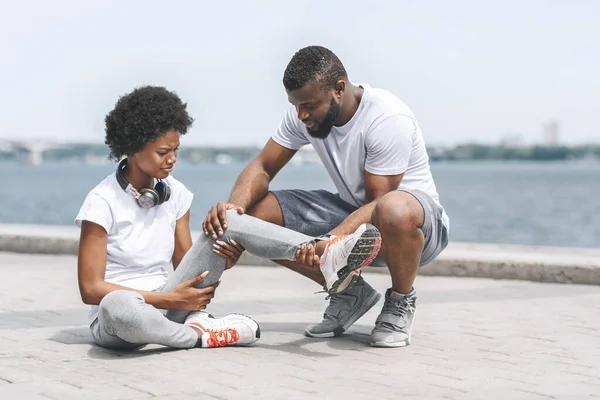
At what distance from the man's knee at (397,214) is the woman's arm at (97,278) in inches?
35.0

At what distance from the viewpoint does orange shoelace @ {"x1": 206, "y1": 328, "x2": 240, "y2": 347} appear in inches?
184

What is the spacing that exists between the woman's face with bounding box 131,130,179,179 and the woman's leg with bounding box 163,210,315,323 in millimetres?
361

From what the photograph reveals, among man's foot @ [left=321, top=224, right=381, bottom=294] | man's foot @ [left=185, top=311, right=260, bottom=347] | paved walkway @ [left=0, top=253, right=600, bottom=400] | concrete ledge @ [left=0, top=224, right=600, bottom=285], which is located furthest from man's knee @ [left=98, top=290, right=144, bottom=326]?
concrete ledge @ [left=0, top=224, right=600, bottom=285]

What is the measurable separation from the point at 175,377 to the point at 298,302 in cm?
266

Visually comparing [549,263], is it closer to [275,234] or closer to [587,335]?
[587,335]

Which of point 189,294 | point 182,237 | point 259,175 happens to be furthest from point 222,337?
point 259,175

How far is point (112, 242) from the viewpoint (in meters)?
4.60

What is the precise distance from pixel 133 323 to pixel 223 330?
52 centimetres

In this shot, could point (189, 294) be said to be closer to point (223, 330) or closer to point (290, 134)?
point (223, 330)

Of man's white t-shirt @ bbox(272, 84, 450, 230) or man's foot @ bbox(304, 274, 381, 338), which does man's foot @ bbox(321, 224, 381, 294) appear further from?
man's foot @ bbox(304, 274, 381, 338)

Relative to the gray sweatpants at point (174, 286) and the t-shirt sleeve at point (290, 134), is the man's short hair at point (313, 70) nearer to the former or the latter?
the t-shirt sleeve at point (290, 134)


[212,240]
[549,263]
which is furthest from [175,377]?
[549,263]

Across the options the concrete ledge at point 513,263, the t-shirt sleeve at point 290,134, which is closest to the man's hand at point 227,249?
the t-shirt sleeve at point 290,134

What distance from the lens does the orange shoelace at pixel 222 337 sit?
4676 mm
